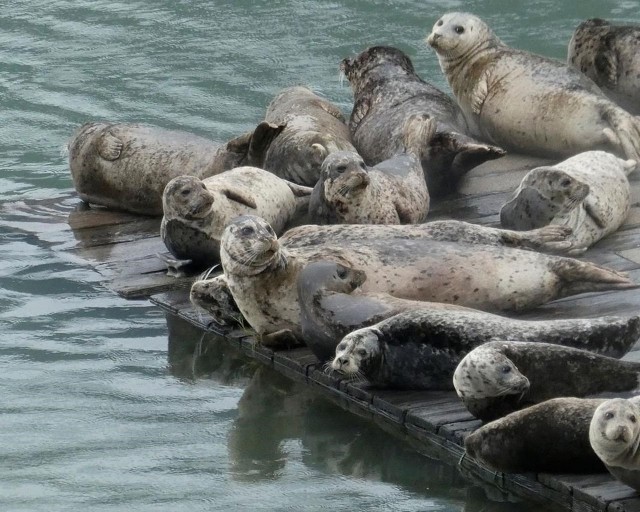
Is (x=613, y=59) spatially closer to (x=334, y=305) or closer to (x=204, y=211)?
(x=204, y=211)

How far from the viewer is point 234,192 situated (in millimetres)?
8414

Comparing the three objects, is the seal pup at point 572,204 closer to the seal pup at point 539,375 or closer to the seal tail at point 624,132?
the seal tail at point 624,132

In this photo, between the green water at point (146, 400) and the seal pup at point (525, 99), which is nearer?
the green water at point (146, 400)

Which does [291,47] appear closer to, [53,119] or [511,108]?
[53,119]

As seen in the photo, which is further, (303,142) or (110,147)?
(110,147)

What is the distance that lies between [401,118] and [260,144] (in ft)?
2.89

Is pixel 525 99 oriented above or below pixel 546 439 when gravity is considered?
above

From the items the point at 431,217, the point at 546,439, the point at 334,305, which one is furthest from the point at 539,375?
the point at 431,217

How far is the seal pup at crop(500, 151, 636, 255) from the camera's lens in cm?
776

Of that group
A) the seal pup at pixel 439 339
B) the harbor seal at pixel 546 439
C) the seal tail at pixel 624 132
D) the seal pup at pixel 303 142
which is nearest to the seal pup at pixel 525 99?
the seal tail at pixel 624 132

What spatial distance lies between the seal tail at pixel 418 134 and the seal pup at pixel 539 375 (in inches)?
137

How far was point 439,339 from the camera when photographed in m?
6.03

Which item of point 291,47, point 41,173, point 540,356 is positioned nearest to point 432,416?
point 540,356

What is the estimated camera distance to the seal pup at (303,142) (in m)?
9.24
